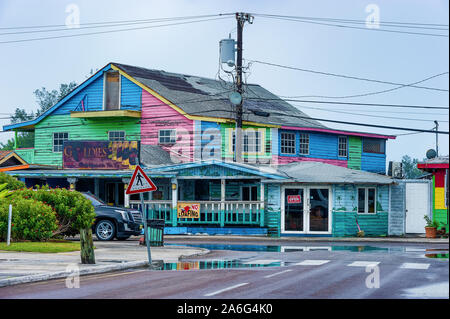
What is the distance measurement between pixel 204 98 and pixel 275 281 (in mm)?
31266

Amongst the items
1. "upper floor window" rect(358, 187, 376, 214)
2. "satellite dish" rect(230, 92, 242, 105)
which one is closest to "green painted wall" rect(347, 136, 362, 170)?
"upper floor window" rect(358, 187, 376, 214)

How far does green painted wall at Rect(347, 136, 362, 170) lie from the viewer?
48.6 m

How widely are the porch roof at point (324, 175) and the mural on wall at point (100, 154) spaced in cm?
748

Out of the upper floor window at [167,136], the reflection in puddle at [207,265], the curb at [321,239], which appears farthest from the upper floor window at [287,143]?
the reflection in puddle at [207,265]

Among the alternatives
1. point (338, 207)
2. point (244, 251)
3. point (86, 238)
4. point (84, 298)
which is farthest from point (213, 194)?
point (84, 298)

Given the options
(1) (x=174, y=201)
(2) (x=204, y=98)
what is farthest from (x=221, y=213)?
(2) (x=204, y=98)

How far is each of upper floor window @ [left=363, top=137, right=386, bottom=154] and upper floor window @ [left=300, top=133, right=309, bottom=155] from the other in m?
5.39

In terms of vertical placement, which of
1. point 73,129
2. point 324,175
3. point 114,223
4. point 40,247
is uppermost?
point 73,129

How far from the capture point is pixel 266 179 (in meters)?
37.1

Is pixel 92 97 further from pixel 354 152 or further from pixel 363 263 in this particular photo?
pixel 363 263

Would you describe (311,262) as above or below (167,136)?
below

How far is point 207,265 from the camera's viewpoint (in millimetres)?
20594

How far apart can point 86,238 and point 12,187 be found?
51.2 ft
